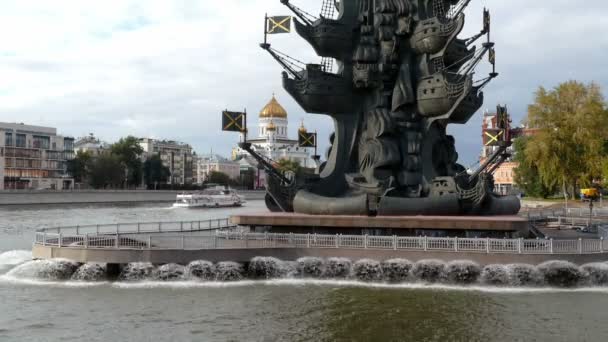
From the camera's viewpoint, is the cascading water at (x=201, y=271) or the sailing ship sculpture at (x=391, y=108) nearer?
the cascading water at (x=201, y=271)

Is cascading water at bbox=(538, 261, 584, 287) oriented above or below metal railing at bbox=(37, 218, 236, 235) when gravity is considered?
below

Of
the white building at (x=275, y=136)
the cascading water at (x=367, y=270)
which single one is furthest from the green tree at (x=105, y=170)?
the cascading water at (x=367, y=270)

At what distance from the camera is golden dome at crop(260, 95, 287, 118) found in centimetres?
17200

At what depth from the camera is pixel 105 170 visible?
121250mm

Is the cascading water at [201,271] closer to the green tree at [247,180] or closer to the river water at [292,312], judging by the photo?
the river water at [292,312]

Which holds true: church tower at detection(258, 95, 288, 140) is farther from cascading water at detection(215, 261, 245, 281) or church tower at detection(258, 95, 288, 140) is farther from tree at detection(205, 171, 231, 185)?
cascading water at detection(215, 261, 245, 281)

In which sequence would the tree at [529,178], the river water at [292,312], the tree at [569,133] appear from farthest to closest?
1. the tree at [529,178]
2. the tree at [569,133]
3. the river water at [292,312]

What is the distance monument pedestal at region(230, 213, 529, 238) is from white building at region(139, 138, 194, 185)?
154635mm

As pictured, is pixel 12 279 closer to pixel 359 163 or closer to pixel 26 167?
pixel 359 163

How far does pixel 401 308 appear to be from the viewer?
19953mm

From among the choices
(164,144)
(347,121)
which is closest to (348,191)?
(347,121)

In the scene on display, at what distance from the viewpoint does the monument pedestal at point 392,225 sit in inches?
1052

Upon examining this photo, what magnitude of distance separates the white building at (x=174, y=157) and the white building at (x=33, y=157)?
149 ft

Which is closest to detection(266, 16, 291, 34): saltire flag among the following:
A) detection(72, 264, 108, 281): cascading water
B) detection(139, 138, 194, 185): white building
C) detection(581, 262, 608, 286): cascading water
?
detection(72, 264, 108, 281): cascading water
